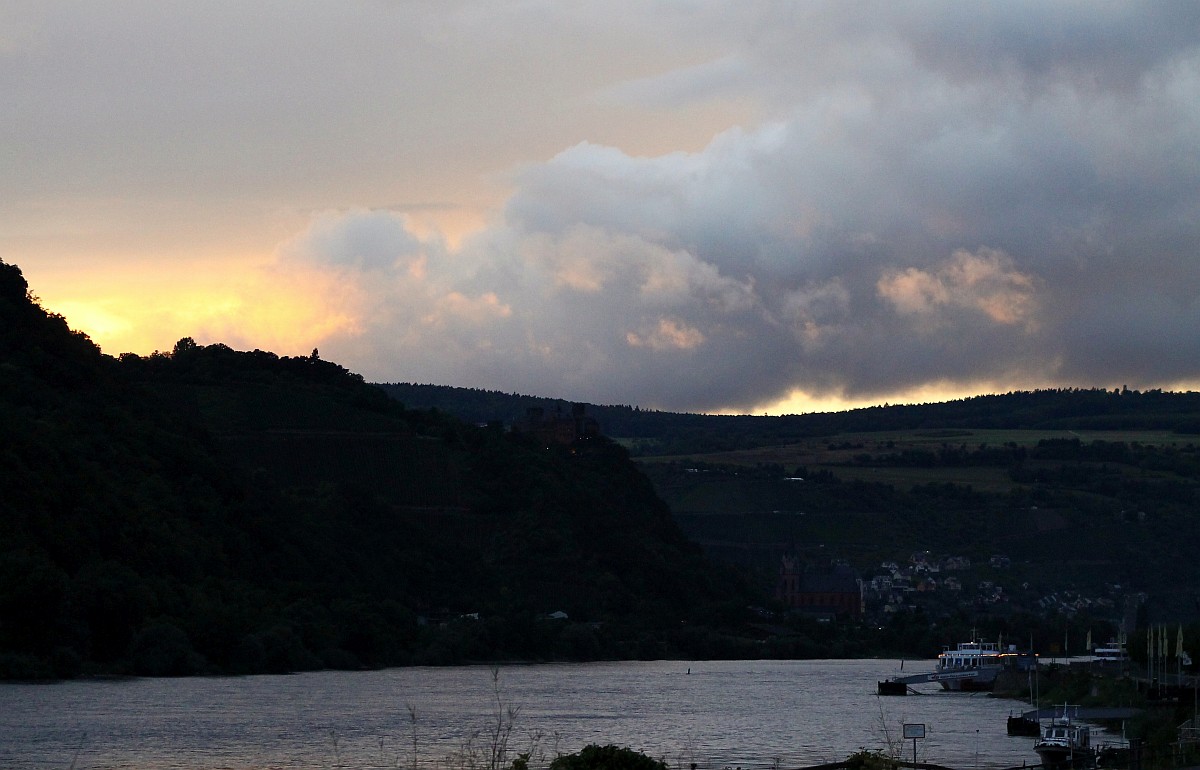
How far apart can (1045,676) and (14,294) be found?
9188cm

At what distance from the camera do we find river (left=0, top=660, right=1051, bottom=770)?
2655 inches

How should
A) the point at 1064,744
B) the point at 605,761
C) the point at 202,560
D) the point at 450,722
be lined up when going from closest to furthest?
the point at 605,761 → the point at 1064,744 → the point at 450,722 → the point at 202,560

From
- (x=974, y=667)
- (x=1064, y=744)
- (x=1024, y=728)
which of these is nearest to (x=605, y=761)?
(x=1064, y=744)

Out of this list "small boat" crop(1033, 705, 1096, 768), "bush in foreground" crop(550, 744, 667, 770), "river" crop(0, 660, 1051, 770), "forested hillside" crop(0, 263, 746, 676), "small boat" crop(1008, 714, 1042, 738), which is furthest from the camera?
"forested hillside" crop(0, 263, 746, 676)

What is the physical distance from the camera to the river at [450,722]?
6744 centimetres

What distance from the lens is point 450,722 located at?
8700 cm

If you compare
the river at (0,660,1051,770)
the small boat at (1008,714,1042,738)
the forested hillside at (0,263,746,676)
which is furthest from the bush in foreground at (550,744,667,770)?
the forested hillside at (0,263,746,676)

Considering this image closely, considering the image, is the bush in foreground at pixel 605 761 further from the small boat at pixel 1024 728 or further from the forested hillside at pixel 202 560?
the forested hillside at pixel 202 560

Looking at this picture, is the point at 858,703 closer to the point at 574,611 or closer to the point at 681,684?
the point at 681,684

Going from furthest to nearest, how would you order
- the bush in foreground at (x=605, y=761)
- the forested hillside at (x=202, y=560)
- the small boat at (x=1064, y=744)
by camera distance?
the forested hillside at (x=202, y=560) < the small boat at (x=1064, y=744) < the bush in foreground at (x=605, y=761)

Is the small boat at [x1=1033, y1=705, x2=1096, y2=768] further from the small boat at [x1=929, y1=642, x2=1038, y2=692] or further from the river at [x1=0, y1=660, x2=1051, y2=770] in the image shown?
the small boat at [x1=929, y1=642, x2=1038, y2=692]

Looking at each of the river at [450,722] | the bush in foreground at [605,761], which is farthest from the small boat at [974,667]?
the bush in foreground at [605,761]

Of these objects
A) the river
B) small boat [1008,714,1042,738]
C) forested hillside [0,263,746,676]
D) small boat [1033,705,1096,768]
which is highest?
forested hillside [0,263,746,676]

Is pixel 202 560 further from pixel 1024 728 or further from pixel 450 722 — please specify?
pixel 1024 728
